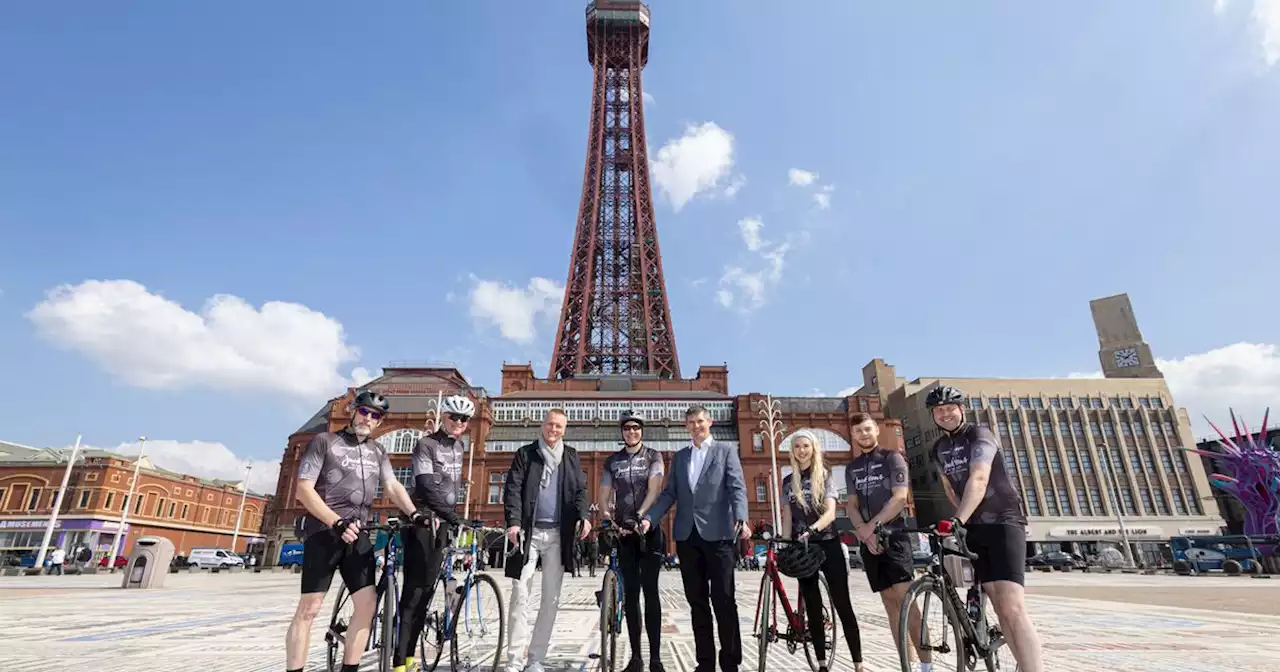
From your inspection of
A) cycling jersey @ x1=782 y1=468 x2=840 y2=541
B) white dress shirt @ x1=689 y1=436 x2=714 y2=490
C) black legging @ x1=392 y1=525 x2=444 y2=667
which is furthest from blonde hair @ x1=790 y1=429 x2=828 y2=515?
black legging @ x1=392 y1=525 x2=444 y2=667

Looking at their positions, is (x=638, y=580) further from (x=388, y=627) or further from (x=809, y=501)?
(x=388, y=627)

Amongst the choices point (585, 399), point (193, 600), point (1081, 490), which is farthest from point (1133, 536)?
point (193, 600)

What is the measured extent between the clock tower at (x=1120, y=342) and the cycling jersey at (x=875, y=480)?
3028 inches

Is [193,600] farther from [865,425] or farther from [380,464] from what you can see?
[865,425]

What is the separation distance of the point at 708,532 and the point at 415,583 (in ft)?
6.65

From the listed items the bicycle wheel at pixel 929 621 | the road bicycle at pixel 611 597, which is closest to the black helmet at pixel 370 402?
the road bicycle at pixel 611 597

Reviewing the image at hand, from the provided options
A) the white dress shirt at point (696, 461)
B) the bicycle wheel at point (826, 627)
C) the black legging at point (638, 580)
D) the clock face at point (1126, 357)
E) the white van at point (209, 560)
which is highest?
the clock face at point (1126, 357)

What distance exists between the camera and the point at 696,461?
436 cm

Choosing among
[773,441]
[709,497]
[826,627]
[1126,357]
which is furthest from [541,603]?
[1126,357]

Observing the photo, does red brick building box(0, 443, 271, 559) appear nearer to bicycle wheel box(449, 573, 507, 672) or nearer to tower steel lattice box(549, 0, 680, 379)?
tower steel lattice box(549, 0, 680, 379)

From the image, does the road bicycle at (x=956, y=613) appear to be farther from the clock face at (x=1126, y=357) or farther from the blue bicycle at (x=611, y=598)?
the clock face at (x=1126, y=357)

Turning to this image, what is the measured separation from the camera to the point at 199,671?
14.4 ft

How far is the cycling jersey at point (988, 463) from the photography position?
350 centimetres

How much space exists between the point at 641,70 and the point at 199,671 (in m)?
84.4
